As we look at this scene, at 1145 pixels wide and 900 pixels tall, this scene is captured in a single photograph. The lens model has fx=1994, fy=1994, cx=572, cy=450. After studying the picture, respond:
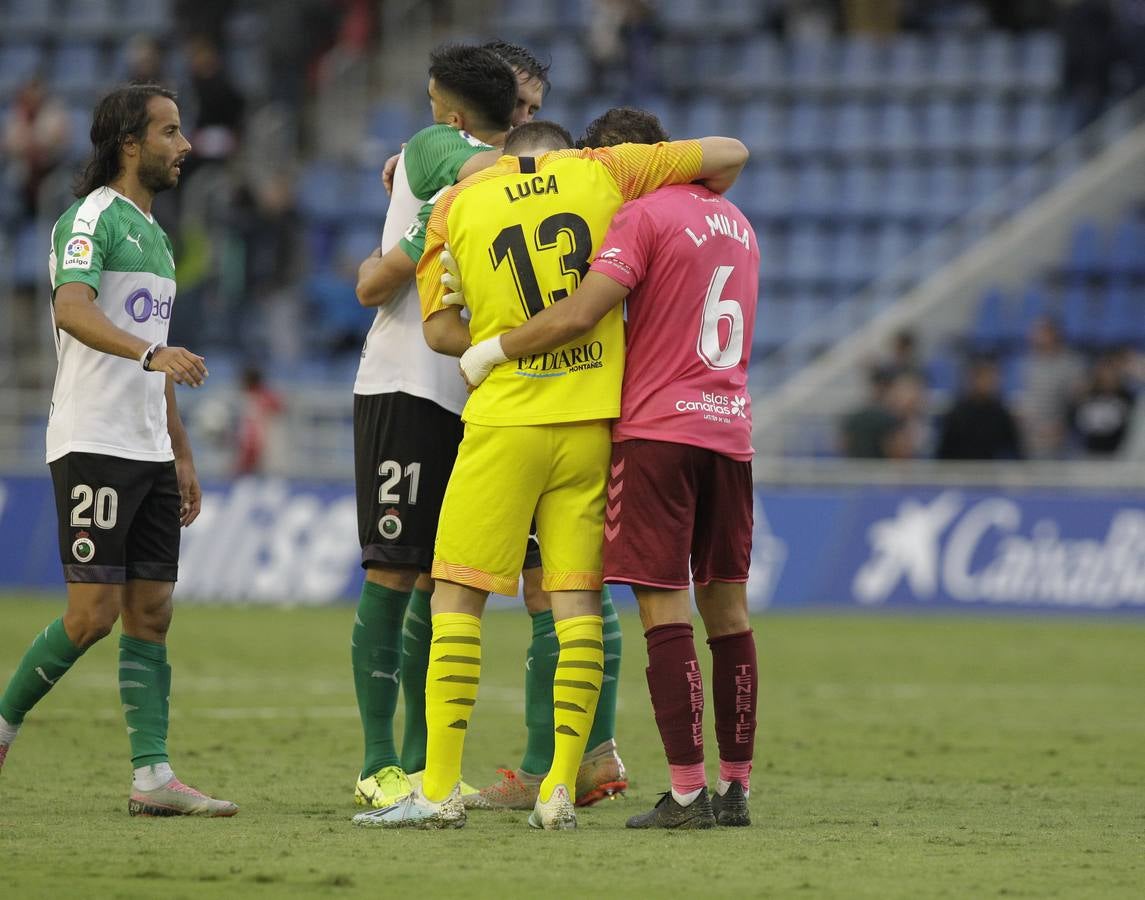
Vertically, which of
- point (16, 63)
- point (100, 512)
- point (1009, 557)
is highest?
point (16, 63)

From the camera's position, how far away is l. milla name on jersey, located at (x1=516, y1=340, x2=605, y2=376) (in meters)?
6.35

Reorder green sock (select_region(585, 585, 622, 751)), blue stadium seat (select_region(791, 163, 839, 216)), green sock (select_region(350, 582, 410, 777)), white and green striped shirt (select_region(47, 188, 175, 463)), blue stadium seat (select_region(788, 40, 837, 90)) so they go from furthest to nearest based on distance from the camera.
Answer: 1. blue stadium seat (select_region(788, 40, 837, 90))
2. blue stadium seat (select_region(791, 163, 839, 216))
3. green sock (select_region(585, 585, 622, 751))
4. green sock (select_region(350, 582, 410, 777))
5. white and green striped shirt (select_region(47, 188, 175, 463))

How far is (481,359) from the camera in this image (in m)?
6.32

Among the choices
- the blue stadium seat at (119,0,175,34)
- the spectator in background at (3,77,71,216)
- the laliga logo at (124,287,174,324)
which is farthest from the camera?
the blue stadium seat at (119,0,175,34)

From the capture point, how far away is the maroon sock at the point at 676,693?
632 centimetres

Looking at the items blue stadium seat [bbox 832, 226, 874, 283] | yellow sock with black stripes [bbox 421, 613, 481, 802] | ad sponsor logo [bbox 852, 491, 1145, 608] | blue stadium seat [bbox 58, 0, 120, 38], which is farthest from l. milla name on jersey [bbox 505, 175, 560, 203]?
blue stadium seat [bbox 58, 0, 120, 38]

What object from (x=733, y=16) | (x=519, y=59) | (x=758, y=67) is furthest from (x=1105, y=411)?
(x=519, y=59)

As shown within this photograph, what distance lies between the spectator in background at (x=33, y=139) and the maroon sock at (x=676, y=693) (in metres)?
17.1

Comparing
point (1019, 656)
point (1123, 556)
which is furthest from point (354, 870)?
point (1123, 556)

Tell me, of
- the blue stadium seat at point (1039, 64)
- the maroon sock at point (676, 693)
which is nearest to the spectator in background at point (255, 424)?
the blue stadium seat at point (1039, 64)

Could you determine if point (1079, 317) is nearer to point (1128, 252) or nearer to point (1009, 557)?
point (1128, 252)

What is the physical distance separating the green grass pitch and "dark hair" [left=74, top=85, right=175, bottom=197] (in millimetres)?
2157

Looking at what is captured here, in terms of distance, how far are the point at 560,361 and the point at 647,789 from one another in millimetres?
2009

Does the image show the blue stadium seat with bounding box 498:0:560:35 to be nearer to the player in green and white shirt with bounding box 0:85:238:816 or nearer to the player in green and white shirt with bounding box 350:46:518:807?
the player in green and white shirt with bounding box 350:46:518:807
